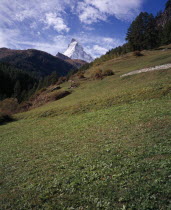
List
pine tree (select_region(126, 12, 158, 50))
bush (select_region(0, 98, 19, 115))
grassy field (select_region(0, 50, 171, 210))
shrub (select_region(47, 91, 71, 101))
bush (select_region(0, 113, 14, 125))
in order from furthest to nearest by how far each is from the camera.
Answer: pine tree (select_region(126, 12, 158, 50))
bush (select_region(0, 98, 19, 115))
shrub (select_region(47, 91, 71, 101))
bush (select_region(0, 113, 14, 125))
grassy field (select_region(0, 50, 171, 210))

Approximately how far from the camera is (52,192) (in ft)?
27.1

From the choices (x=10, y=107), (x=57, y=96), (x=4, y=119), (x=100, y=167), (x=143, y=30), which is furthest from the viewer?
(x=143, y=30)

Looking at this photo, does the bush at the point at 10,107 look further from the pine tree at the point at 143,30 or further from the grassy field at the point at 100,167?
the pine tree at the point at 143,30

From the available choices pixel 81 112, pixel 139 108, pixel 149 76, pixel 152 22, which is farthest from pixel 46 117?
pixel 152 22

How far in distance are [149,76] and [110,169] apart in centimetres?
3080

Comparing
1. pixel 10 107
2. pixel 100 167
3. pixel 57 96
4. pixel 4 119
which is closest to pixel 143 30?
pixel 57 96

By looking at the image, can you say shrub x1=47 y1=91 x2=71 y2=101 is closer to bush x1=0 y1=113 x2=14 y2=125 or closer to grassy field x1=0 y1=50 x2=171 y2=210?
bush x1=0 y1=113 x2=14 y2=125

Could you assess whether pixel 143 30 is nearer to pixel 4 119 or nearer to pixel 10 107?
pixel 10 107

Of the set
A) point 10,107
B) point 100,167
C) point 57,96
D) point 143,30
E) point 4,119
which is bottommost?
point 100,167

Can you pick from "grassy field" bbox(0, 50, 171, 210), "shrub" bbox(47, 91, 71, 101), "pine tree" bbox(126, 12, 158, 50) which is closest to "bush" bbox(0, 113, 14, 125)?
"shrub" bbox(47, 91, 71, 101)

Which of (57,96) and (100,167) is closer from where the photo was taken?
(100,167)

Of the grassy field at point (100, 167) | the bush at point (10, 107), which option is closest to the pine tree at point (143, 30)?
the bush at point (10, 107)

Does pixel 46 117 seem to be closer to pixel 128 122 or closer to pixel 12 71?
pixel 128 122

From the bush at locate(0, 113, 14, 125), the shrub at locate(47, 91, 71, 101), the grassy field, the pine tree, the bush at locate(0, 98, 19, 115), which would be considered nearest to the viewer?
the grassy field
